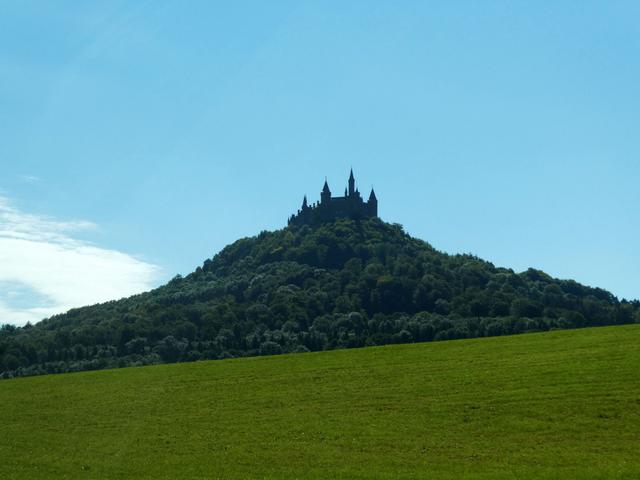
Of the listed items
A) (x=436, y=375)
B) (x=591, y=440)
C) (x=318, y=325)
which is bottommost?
(x=591, y=440)

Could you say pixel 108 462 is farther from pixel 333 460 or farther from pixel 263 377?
pixel 263 377

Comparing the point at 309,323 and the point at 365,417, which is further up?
the point at 309,323

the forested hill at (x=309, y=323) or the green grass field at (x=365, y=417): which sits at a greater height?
the forested hill at (x=309, y=323)

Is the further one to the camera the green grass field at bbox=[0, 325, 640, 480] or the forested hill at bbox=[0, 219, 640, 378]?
the forested hill at bbox=[0, 219, 640, 378]

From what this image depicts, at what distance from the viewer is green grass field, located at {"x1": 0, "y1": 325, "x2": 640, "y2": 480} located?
3406 centimetres

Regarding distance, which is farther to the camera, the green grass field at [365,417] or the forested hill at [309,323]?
the forested hill at [309,323]

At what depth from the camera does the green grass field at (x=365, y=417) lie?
34062 mm

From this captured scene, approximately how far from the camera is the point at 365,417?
1678 inches

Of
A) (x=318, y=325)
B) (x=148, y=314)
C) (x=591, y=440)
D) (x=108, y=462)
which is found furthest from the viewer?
(x=148, y=314)

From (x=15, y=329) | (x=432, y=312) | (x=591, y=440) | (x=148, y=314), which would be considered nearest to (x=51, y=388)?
(x=591, y=440)

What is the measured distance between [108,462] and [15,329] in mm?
166528

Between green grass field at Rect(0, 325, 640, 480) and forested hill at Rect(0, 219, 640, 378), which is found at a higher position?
forested hill at Rect(0, 219, 640, 378)

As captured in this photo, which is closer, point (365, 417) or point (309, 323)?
point (365, 417)

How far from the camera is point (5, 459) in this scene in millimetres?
40906
